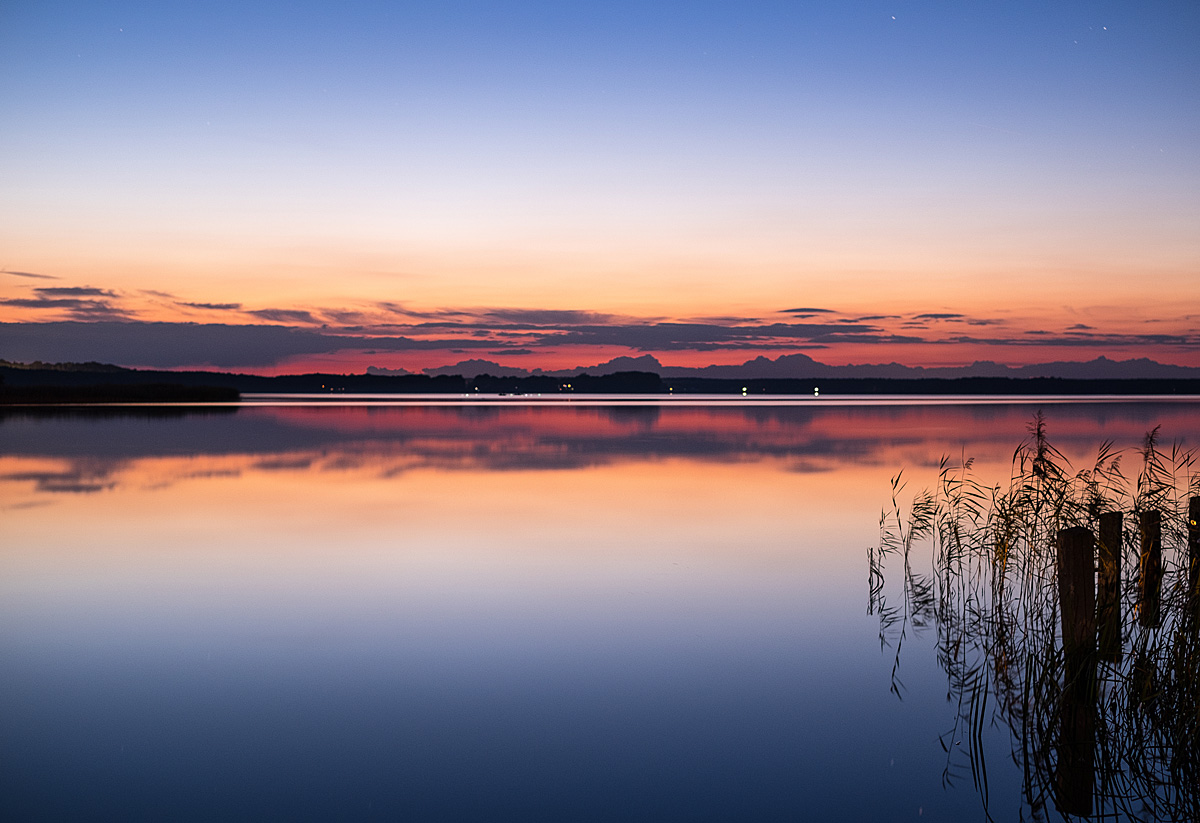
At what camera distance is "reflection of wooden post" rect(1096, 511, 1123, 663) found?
259 inches

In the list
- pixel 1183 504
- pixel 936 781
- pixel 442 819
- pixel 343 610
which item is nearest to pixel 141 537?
pixel 343 610

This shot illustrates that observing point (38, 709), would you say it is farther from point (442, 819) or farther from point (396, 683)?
point (442, 819)

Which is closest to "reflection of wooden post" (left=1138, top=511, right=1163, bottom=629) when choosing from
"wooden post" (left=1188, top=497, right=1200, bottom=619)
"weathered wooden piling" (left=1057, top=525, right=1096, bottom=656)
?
"wooden post" (left=1188, top=497, right=1200, bottom=619)

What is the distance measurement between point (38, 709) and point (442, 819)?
3.71 m

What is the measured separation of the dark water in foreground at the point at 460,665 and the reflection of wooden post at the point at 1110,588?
1284mm

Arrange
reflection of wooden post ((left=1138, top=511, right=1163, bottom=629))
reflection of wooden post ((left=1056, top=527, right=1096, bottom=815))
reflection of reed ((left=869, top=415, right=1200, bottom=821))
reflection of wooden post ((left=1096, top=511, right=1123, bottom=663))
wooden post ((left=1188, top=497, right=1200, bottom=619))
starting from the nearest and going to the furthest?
1. reflection of reed ((left=869, top=415, right=1200, bottom=821))
2. reflection of wooden post ((left=1056, top=527, right=1096, bottom=815))
3. reflection of wooden post ((left=1096, top=511, right=1123, bottom=663))
4. reflection of wooden post ((left=1138, top=511, right=1163, bottom=629))
5. wooden post ((left=1188, top=497, right=1200, bottom=619))

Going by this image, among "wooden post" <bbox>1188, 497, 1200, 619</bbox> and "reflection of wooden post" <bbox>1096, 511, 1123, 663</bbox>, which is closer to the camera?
"reflection of wooden post" <bbox>1096, 511, 1123, 663</bbox>

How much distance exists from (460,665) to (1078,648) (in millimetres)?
4985

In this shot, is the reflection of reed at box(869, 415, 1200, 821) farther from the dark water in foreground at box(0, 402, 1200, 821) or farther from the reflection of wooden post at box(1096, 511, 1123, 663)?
the dark water in foreground at box(0, 402, 1200, 821)

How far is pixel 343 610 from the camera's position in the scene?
9.90 metres

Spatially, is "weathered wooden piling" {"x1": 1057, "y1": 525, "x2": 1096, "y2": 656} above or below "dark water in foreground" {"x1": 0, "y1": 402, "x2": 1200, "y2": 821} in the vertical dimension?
above

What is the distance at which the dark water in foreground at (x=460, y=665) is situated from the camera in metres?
5.59

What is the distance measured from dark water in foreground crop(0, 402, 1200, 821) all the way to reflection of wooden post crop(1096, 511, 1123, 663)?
128 cm

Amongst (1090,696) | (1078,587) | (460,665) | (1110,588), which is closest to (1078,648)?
(1090,696)
